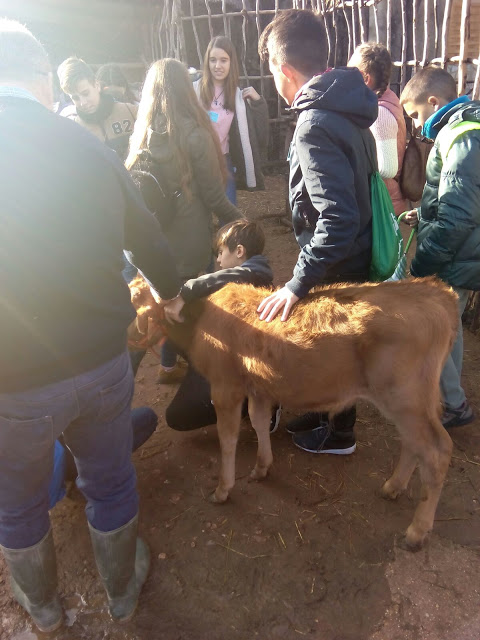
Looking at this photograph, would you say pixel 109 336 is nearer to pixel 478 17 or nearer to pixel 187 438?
pixel 187 438

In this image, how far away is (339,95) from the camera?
7.54ft

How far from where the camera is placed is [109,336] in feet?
6.33

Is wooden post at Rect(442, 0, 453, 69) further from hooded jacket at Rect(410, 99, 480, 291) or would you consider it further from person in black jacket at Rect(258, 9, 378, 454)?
person in black jacket at Rect(258, 9, 378, 454)

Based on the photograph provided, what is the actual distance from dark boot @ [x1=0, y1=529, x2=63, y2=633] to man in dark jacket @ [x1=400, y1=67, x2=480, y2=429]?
97.5 inches

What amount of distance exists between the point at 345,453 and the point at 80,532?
1.68 metres

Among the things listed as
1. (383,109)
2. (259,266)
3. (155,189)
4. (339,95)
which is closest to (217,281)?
(259,266)

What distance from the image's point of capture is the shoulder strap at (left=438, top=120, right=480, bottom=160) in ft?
9.10

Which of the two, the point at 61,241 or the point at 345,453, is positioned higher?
the point at 61,241

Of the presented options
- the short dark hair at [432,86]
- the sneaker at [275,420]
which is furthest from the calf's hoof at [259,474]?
the short dark hair at [432,86]

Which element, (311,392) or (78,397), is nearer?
(78,397)

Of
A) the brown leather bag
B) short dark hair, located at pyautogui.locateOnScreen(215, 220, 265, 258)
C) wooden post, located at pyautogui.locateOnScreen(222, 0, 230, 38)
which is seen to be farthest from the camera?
wooden post, located at pyautogui.locateOnScreen(222, 0, 230, 38)

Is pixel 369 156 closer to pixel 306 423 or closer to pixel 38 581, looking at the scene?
pixel 306 423

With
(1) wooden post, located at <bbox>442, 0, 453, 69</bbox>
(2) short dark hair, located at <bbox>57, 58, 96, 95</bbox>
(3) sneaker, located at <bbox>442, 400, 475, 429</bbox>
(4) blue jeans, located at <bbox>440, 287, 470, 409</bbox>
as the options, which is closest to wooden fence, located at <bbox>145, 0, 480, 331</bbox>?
(1) wooden post, located at <bbox>442, 0, 453, 69</bbox>

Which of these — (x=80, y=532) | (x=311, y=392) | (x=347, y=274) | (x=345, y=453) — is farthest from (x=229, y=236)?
(x=80, y=532)
